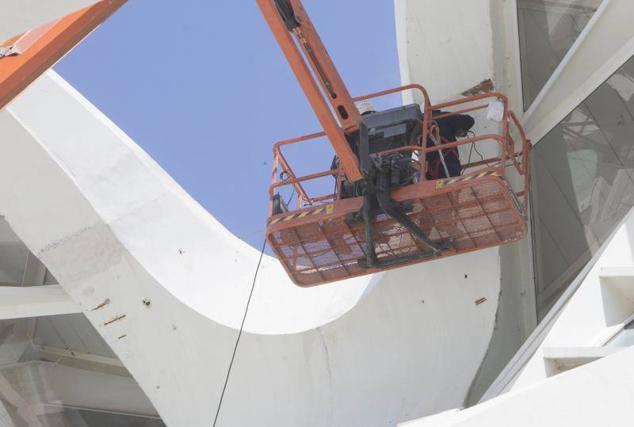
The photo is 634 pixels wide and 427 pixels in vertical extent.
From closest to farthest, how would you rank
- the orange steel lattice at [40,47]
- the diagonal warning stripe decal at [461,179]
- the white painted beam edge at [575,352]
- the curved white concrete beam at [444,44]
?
the white painted beam edge at [575,352] → the orange steel lattice at [40,47] → the diagonal warning stripe decal at [461,179] → the curved white concrete beam at [444,44]

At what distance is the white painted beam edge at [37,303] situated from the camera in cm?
1141

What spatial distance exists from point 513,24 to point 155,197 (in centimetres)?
441

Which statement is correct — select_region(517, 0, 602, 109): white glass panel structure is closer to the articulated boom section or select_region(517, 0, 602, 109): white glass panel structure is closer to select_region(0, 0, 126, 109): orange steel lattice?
the articulated boom section

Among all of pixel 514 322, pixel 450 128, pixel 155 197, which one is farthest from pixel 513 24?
pixel 155 197

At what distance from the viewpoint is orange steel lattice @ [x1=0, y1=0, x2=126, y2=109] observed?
6.93m

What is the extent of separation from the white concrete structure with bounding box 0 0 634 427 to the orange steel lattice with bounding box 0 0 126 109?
11.4ft

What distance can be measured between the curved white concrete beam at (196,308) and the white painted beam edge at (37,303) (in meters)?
0.25

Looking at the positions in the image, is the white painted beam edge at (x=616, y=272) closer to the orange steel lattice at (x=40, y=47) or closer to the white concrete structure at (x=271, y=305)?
the white concrete structure at (x=271, y=305)

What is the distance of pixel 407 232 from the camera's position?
9.73 meters

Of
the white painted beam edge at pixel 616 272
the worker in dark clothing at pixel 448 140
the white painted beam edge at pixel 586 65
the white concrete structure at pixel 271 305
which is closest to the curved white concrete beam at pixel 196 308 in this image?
the white concrete structure at pixel 271 305

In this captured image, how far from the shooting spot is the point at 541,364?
739cm

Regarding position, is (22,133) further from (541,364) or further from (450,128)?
(541,364)

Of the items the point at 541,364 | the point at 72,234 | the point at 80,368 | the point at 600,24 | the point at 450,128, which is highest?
the point at 600,24

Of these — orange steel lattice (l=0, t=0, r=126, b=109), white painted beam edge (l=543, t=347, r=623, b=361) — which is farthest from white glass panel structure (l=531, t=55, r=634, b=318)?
Result: orange steel lattice (l=0, t=0, r=126, b=109)
